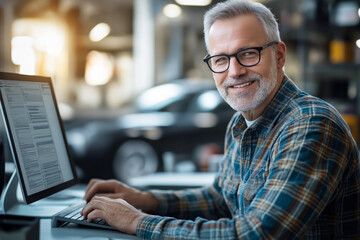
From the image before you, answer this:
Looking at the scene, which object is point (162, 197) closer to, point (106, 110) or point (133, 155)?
point (133, 155)

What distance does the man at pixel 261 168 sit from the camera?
4.06 ft

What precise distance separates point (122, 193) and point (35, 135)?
1.37ft

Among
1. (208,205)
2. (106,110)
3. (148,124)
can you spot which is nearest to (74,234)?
(208,205)

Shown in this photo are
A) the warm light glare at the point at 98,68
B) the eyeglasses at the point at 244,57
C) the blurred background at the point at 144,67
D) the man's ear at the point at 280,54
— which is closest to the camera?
the eyeglasses at the point at 244,57

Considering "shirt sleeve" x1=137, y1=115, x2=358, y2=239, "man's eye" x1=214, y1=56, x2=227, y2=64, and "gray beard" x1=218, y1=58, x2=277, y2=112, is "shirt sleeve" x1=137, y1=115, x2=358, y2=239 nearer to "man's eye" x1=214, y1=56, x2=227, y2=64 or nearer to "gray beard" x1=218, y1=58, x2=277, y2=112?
"gray beard" x1=218, y1=58, x2=277, y2=112

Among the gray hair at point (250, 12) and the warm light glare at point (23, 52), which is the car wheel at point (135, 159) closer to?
the warm light glare at point (23, 52)

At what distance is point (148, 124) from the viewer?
6.66 metres

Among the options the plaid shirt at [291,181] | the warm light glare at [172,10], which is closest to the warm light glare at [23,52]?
the warm light glare at [172,10]

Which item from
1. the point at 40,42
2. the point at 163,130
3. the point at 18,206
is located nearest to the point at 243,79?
the point at 18,206

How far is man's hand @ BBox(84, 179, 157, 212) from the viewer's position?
177 cm

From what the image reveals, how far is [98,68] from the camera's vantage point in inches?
Answer: 382

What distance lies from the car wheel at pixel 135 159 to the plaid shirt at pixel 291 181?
503cm

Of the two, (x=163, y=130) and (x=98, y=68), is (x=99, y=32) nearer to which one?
(x=98, y=68)

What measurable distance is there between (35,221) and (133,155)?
548 cm
